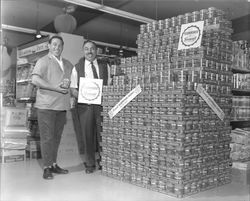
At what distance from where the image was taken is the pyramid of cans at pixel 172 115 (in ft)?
10.6

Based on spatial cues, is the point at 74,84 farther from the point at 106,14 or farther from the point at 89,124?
the point at 106,14

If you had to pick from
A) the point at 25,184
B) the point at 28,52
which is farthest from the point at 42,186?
the point at 28,52

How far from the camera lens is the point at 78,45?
5.69 m

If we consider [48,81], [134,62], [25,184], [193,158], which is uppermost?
[134,62]

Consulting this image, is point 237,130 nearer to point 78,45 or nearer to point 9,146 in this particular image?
point 78,45

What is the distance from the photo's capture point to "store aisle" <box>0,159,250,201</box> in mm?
3098

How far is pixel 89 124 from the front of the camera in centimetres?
407

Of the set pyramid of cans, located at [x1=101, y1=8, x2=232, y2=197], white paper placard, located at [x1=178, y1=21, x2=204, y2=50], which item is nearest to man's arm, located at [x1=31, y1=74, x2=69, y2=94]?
pyramid of cans, located at [x1=101, y1=8, x2=232, y2=197]

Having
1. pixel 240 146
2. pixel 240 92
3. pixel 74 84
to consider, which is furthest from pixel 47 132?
pixel 240 92

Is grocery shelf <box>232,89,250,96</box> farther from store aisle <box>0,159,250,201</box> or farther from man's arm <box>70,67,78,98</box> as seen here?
man's arm <box>70,67,78,98</box>

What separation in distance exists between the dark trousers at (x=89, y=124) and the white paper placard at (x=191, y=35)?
1.32 m

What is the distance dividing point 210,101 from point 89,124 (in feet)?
4.91

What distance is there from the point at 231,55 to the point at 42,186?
2.56m

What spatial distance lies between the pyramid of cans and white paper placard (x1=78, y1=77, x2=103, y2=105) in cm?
9
